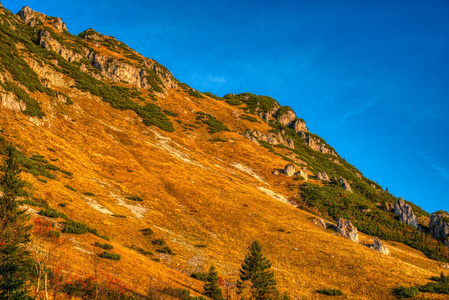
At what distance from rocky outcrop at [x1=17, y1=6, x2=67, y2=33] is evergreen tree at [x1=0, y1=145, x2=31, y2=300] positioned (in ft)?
462

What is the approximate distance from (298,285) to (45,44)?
12345cm

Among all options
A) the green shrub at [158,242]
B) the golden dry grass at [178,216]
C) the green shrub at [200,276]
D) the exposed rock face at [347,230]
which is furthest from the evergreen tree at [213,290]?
the exposed rock face at [347,230]

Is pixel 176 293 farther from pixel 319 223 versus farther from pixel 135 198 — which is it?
pixel 319 223

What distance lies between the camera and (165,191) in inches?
1999

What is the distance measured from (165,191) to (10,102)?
35940mm

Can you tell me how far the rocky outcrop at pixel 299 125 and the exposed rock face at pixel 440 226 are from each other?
121550 mm

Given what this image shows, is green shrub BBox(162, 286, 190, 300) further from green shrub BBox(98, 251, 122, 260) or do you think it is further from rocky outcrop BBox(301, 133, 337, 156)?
rocky outcrop BBox(301, 133, 337, 156)

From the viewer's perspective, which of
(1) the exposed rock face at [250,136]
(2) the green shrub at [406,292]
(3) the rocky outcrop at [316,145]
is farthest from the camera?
(3) the rocky outcrop at [316,145]

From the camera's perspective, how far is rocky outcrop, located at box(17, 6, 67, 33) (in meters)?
120

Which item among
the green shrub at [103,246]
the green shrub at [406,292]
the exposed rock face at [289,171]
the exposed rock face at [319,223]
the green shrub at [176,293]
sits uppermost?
the exposed rock face at [289,171]

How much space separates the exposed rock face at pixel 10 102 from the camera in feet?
159

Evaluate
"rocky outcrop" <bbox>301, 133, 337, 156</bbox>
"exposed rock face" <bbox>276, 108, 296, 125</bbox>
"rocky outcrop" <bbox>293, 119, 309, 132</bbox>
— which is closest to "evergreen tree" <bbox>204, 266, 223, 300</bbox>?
"rocky outcrop" <bbox>301, 133, 337, 156</bbox>

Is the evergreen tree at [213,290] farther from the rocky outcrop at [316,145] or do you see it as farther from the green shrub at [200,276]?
the rocky outcrop at [316,145]

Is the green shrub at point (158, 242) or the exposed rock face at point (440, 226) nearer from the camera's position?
the green shrub at point (158, 242)
